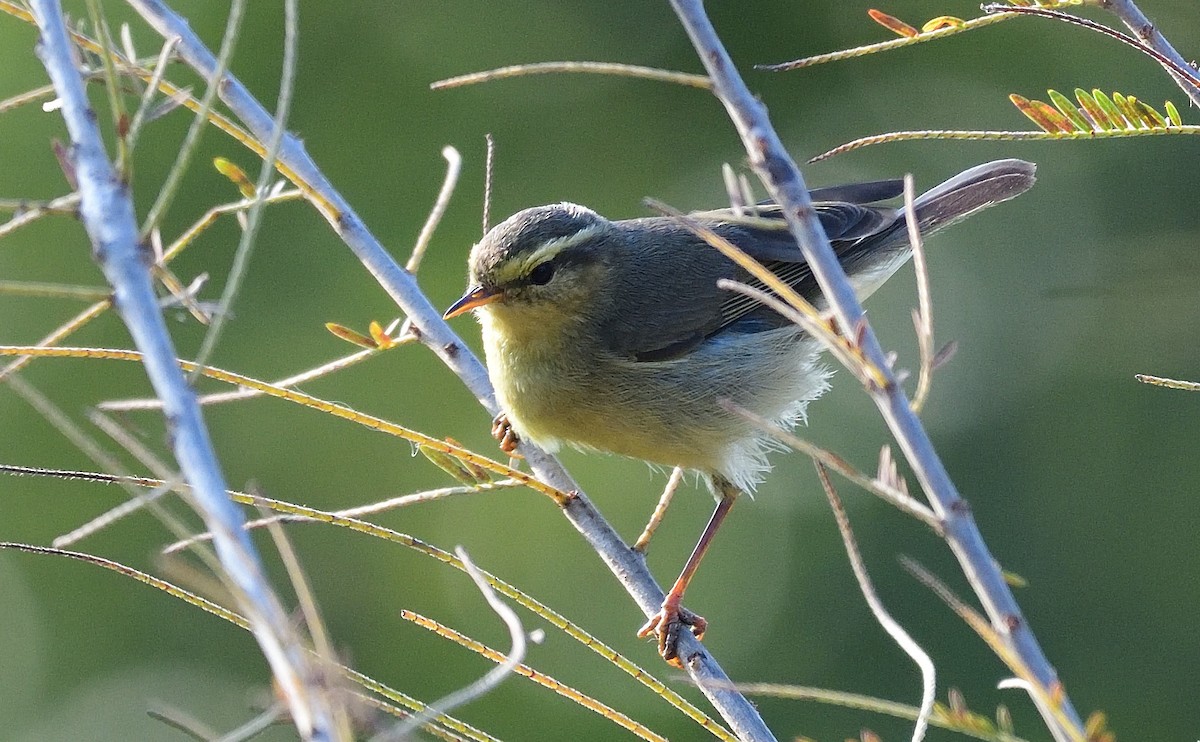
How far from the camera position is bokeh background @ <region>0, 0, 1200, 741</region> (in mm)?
6547

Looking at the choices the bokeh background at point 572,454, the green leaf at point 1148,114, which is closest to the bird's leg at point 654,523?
the green leaf at point 1148,114

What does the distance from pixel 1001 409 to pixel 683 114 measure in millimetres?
2656

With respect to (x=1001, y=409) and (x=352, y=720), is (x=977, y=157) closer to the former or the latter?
(x=1001, y=409)

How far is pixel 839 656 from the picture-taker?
709 centimetres

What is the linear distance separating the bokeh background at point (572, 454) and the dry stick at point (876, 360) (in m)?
4.86

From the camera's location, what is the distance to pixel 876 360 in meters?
1.43

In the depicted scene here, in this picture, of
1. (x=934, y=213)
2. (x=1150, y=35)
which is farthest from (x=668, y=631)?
(x=1150, y=35)

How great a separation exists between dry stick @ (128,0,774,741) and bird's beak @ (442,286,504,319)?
0.64 metres

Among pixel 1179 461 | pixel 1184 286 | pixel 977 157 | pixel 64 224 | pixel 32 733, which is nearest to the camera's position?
pixel 1184 286

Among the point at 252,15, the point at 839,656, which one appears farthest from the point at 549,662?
the point at 252,15

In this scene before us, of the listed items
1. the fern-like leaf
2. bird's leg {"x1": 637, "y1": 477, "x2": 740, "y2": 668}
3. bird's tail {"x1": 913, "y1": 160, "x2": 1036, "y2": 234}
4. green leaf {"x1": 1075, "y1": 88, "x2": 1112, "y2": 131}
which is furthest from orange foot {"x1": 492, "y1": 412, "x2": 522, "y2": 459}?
green leaf {"x1": 1075, "y1": 88, "x2": 1112, "y2": 131}

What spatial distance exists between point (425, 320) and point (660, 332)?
131 cm

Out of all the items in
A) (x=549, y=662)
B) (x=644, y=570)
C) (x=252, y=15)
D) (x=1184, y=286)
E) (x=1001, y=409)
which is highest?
(x=252, y=15)

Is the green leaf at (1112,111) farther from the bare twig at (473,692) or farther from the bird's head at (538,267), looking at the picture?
the bird's head at (538,267)
